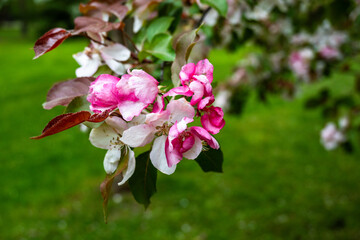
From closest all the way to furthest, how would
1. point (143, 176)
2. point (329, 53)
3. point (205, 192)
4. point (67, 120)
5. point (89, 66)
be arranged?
point (67, 120), point (143, 176), point (89, 66), point (329, 53), point (205, 192)

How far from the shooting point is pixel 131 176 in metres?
0.64

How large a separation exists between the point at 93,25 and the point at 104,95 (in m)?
0.27

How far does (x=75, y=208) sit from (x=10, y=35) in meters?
14.6

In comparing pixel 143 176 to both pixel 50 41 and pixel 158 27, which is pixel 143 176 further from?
pixel 158 27

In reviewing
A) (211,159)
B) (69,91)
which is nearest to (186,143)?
(211,159)

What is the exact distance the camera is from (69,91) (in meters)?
0.70

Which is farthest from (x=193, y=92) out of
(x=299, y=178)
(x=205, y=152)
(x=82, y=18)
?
(x=299, y=178)

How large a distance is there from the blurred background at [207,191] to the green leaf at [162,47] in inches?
56.2

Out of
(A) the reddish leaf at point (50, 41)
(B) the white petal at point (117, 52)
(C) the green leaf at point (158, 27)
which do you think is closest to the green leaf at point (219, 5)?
(C) the green leaf at point (158, 27)

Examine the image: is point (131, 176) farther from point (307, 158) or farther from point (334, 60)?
point (307, 158)

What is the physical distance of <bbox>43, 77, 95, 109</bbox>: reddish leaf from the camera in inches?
26.9

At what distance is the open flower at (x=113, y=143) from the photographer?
599 millimetres

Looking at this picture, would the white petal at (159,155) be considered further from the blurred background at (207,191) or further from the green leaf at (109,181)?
the blurred background at (207,191)

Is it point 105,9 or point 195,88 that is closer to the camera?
point 195,88
